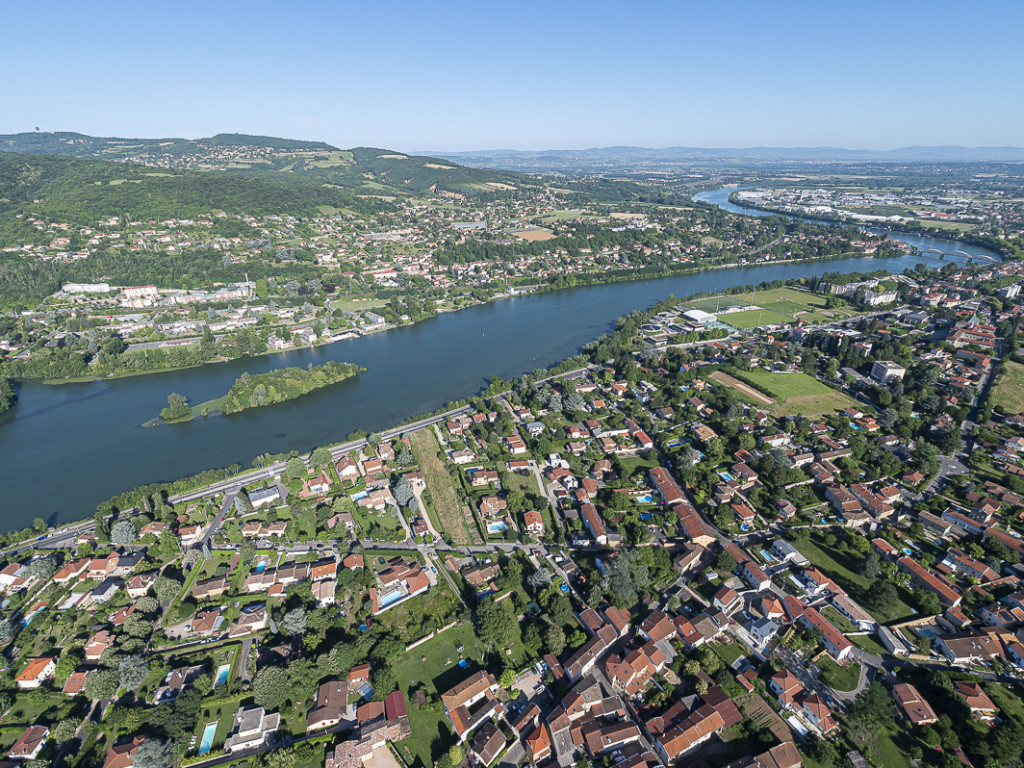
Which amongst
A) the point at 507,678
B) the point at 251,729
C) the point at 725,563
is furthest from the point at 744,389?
the point at 251,729

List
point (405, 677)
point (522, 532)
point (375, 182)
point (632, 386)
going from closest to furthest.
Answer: point (405, 677) → point (522, 532) → point (632, 386) → point (375, 182)

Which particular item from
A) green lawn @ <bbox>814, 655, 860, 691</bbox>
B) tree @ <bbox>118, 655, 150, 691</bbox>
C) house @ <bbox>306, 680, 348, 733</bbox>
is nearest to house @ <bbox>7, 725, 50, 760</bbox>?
tree @ <bbox>118, 655, 150, 691</bbox>

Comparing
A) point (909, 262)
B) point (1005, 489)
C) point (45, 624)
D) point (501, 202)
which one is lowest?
point (45, 624)

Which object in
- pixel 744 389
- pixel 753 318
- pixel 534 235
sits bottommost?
pixel 744 389

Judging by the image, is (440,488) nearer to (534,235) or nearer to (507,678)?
(507,678)

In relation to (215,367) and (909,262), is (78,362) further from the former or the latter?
(909,262)

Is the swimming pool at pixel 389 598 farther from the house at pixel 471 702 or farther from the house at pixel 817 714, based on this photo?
the house at pixel 817 714

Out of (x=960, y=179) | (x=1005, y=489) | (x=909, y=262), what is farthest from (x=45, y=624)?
(x=960, y=179)

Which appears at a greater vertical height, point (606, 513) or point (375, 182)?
point (375, 182)
